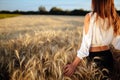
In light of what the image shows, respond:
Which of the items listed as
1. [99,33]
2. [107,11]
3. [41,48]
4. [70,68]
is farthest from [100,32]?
[41,48]

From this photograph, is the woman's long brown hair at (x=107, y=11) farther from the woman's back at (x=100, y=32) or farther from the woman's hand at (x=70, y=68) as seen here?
the woman's hand at (x=70, y=68)

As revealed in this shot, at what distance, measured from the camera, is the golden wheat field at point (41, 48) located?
188 centimetres

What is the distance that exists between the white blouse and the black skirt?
0.05 m

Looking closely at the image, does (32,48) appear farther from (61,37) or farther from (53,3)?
(53,3)

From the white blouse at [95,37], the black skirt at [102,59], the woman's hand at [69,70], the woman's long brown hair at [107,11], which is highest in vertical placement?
the woman's long brown hair at [107,11]

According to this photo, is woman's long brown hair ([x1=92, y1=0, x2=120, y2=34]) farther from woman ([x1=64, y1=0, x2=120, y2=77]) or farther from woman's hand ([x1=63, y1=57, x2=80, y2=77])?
woman's hand ([x1=63, y1=57, x2=80, y2=77])

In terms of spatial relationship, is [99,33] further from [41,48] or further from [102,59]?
[41,48]

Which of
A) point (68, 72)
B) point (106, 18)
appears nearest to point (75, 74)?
point (68, 72)

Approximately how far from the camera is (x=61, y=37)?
2018 millimetres

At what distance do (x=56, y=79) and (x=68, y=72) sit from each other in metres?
0.08

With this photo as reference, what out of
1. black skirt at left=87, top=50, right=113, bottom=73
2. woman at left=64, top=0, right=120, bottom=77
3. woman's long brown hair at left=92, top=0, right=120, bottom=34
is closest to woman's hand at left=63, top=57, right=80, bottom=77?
woman at left=64, top=0, right=120, bottom=77

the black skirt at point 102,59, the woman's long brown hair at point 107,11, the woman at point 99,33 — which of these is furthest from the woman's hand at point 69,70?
the woman's long brown hair at point 107,11

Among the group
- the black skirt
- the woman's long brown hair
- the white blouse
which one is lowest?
the black skirt

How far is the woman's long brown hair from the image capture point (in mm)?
1845
